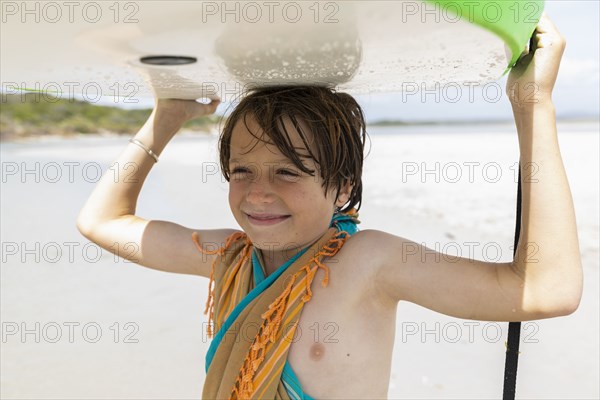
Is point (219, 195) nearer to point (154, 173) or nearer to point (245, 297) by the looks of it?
point (154, 173)

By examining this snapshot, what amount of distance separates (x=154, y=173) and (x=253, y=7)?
7.30 metres

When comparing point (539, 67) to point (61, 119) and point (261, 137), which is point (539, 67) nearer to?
point (261, 137)

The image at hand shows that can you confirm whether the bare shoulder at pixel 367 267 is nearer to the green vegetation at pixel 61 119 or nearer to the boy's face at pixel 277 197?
the boy's face at pixel 277 197

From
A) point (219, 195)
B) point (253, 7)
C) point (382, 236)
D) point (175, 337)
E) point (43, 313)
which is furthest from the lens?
point (219, 195)

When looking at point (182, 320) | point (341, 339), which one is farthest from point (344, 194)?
point (182, 320)

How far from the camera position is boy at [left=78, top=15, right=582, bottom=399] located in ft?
3.03

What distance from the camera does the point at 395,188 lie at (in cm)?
597

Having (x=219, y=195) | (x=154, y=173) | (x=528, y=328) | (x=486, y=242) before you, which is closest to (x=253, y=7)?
(x=528, y=328)

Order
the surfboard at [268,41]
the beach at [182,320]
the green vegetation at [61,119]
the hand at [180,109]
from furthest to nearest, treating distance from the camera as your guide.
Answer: the green vegetation at [61,119] < the beach at [182,320] < the hand at [180,109] < the surfboard at [268,41]

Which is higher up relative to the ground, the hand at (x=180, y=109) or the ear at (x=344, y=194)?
the hand at (x=180, y=109)

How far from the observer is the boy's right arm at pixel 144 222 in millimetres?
1374

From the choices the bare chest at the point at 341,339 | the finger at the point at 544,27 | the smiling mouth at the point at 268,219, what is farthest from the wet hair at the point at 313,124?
the finger at the point at 544,27

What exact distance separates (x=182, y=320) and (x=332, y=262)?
2027mm

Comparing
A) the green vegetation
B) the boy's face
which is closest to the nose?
the boy's face
